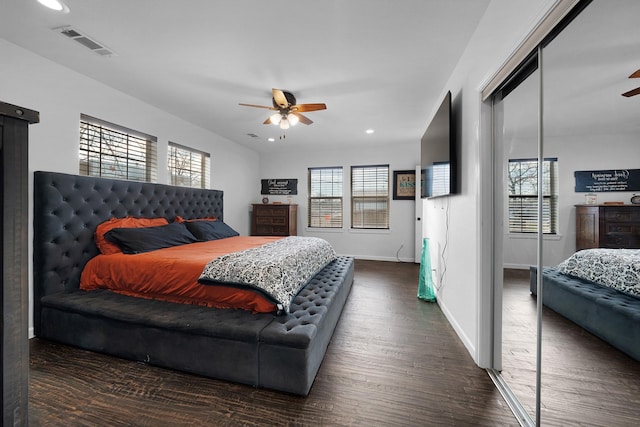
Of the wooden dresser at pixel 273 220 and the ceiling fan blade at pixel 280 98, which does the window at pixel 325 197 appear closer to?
the wooden dresser at pixel 273 220

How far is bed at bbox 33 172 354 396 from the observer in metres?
1.61

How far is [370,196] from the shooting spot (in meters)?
5.70

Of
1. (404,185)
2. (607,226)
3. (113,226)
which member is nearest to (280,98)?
(113,226)

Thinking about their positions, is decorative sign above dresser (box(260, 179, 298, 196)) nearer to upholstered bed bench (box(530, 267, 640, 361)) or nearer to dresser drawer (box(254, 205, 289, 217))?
dresser drawer (box(254, 205, 289, 217))

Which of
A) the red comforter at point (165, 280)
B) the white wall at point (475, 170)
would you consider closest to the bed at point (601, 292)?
the white wall at point (475, 170)

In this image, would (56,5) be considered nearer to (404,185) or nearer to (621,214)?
(621,214)

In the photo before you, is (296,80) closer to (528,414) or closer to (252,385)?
(252,385)

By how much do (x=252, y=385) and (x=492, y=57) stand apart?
274 centimetres

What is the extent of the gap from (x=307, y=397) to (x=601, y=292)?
1.71m

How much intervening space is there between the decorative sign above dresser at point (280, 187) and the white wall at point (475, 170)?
4043 mm

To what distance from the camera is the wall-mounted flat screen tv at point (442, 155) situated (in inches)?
89.5

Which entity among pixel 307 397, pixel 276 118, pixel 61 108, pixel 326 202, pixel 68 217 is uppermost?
pixel 276 118

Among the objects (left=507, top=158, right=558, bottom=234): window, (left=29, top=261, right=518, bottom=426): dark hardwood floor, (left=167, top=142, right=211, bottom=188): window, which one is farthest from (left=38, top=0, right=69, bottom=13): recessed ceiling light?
(left=507, top=158, right=558, bottom=234): window

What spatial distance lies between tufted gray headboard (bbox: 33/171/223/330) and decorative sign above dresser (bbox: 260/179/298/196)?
3121mm
